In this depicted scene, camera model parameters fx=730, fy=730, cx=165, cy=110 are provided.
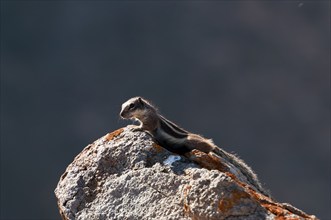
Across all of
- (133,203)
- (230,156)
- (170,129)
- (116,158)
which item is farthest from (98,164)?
(230,156)

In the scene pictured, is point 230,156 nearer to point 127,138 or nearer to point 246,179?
point 246,179

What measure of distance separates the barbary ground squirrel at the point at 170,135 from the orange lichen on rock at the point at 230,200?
1.90 meters

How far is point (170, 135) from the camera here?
895 cm

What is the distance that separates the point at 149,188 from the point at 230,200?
113 cm

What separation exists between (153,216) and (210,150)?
204 centimetres

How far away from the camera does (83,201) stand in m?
7.60

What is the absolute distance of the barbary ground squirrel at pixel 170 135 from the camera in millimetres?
8602

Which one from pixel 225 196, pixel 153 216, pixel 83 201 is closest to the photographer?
pixel 225 196

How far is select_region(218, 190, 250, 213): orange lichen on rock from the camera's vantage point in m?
6.36

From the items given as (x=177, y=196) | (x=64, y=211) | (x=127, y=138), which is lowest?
(x=64, y=211)

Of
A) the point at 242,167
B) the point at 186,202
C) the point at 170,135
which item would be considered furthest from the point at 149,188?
the point at 242,167

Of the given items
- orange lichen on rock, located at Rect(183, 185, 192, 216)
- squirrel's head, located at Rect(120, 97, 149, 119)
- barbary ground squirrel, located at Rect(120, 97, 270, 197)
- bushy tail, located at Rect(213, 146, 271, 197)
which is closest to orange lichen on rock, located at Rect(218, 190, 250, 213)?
orange lichen on rock, located at Rect(183, 185, 192, 216)

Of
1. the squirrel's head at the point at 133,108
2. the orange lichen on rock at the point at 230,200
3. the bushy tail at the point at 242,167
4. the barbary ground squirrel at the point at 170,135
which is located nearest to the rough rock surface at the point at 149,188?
the orange lichen on rock at the point at 230,200

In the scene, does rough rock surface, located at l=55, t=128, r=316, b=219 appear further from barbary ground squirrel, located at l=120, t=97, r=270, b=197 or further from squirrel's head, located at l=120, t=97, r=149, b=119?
squirrel's head, located at l=120, t=97, r=149, b=119
